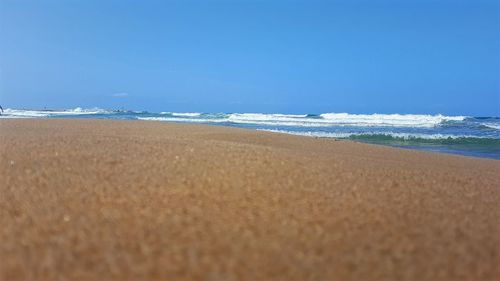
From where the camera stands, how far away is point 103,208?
7.46 ft

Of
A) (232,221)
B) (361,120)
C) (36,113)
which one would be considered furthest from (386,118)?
(232,221)

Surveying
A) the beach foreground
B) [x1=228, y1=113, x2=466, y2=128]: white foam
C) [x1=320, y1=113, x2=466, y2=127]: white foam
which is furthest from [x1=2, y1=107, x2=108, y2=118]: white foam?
the beach foreground

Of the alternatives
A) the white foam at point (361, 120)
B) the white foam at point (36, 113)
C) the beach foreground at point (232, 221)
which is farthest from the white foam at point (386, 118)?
the beach foreground at point (232, 221)

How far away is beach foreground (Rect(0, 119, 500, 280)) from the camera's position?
163 centimetres

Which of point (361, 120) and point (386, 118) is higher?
point (386, 118)

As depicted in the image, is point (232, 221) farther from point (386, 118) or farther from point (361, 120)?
point (386, 118)

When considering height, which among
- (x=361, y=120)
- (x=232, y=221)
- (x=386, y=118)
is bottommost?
(x=232, y=221)

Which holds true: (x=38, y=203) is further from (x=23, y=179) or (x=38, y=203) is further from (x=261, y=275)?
(x=261, y=275)

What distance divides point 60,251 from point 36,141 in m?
3.21

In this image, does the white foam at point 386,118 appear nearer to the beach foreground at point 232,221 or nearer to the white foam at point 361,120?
the white foam at point 361,120

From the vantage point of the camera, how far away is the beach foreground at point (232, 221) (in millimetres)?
1634

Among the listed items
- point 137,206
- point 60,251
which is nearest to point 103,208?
point 137,206

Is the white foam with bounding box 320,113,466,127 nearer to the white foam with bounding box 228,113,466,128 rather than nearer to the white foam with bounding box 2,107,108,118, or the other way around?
the white foam with bounding box 228,113,466,128

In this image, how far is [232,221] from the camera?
214 centimetres
